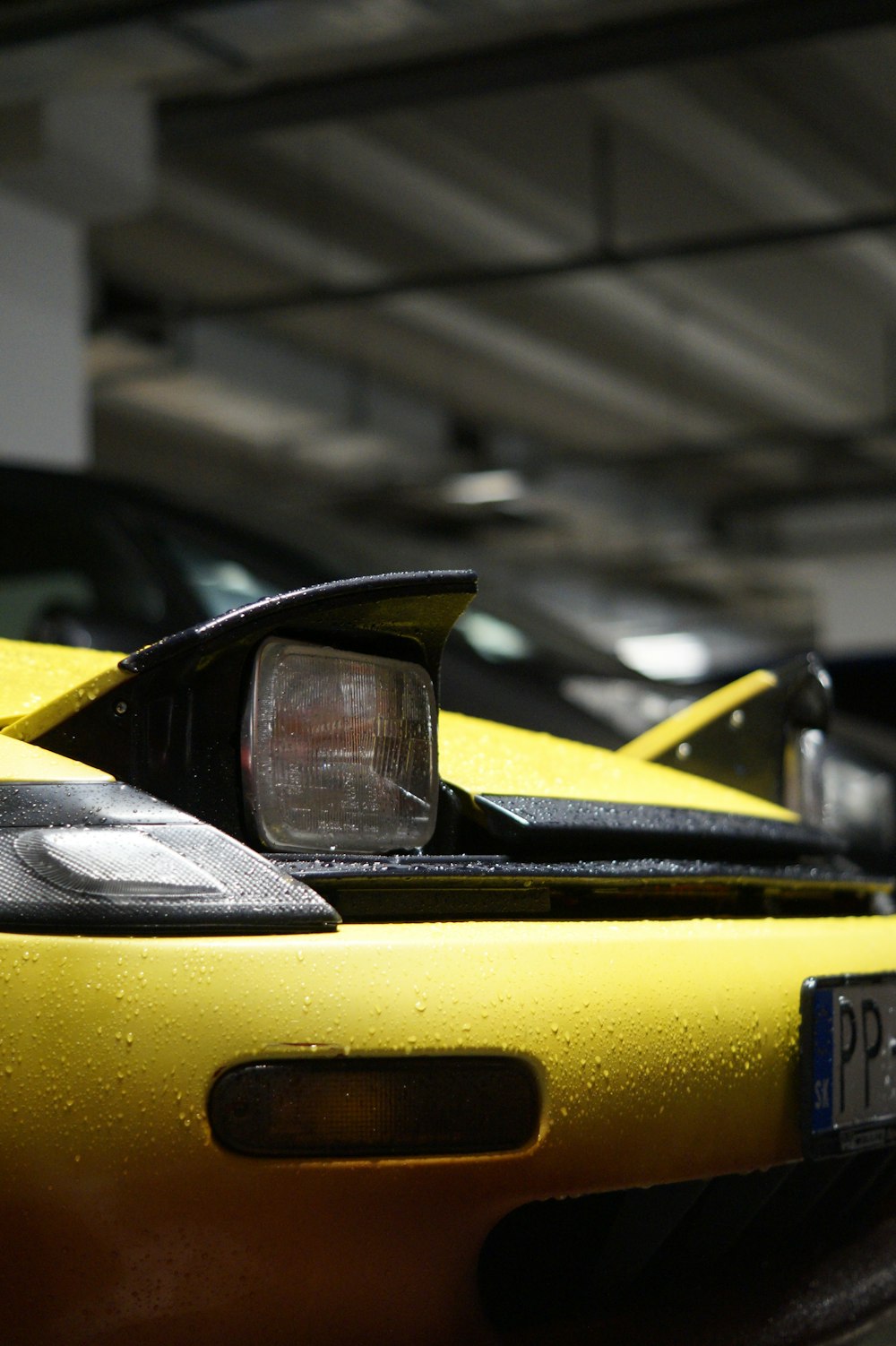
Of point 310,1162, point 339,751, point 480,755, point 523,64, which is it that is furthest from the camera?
point 523,64

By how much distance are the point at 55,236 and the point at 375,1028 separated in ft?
19.3

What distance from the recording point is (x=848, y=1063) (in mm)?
1177

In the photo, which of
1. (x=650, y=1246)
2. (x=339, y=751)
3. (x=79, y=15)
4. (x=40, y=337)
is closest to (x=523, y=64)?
A: (x=79, y=15)

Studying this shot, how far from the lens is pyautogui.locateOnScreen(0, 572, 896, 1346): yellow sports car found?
0.89m

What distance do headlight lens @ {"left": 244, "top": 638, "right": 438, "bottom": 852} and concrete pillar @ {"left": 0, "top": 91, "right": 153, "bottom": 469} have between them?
5.02 metres

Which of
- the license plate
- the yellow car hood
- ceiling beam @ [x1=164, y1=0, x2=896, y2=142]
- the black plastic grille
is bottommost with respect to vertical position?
the black plastic grille

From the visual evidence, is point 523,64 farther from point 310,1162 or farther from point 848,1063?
point 310,1162

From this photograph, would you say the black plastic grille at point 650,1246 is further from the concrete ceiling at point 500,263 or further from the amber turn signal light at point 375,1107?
the concrete ceiling at point 500,263

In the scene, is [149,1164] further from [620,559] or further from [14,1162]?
[620,559]

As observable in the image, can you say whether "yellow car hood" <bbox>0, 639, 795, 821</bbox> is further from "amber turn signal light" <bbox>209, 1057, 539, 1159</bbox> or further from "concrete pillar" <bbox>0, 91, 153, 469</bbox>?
"concrete pillar" <bbox>0, 91, 153, 469</bbox>

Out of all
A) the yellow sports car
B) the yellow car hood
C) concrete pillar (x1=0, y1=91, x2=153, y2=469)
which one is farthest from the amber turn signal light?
concrete pillar (x1=0, y1=91, x2=153, y2=469)

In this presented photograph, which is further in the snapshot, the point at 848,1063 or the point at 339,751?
the point at 848,1063

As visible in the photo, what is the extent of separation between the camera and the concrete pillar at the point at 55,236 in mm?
5719

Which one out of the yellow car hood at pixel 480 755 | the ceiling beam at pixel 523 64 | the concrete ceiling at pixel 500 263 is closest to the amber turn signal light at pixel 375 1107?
the yellow car hood at pixel 480 755
